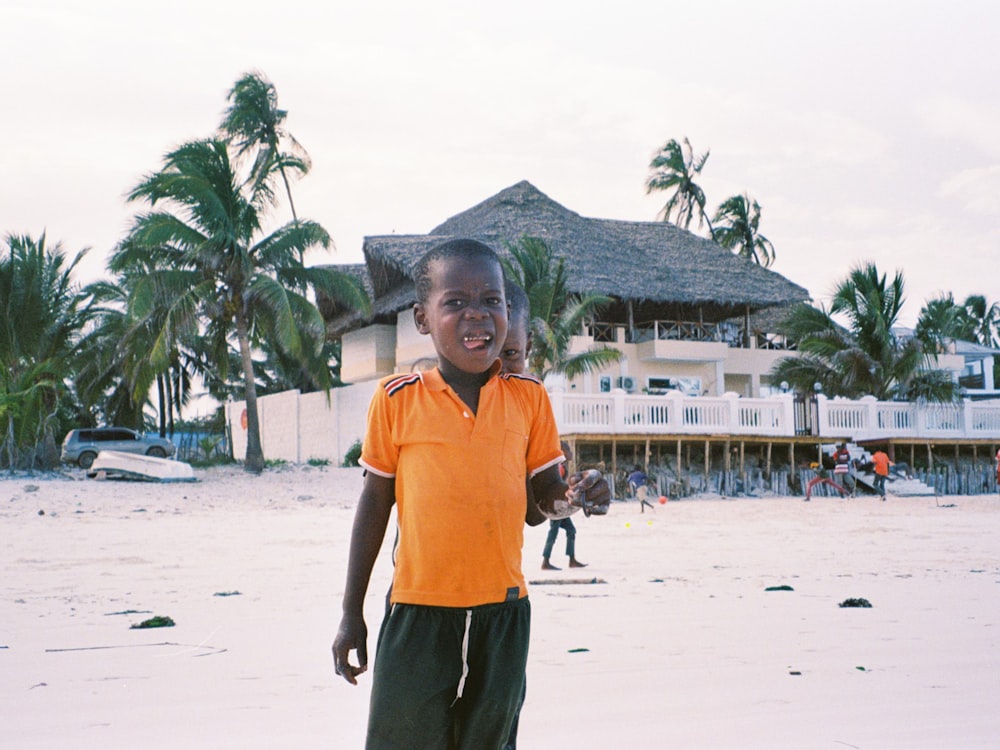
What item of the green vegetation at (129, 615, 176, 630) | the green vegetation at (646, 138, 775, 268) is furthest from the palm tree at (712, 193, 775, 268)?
the green vegetation at (129, 615, 176, 630)

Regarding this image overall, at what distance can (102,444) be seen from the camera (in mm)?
27172

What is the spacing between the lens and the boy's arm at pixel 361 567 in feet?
7.39

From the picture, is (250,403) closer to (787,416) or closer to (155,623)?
(787,416)

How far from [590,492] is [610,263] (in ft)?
86.3

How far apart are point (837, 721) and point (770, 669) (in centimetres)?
88

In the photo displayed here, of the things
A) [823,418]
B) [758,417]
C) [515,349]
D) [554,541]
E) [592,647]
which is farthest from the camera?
[823,418]

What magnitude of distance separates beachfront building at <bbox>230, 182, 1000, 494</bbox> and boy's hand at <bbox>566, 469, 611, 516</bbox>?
18.4 metres

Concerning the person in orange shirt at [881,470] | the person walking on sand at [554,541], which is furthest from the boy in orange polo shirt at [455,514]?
the person in orange shirt at [881,470]

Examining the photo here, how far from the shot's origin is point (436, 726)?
2.11 m

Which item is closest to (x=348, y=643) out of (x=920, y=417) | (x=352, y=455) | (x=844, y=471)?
(x=844, y=471)

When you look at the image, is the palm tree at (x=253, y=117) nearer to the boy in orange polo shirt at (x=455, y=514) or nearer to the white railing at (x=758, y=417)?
the white railing at (x=758, y=417)

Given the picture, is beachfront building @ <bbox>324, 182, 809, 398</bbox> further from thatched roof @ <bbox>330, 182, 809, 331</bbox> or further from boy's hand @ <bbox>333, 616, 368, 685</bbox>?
boy's hand @ <bbox>333, 616, 368, 685</bbox>

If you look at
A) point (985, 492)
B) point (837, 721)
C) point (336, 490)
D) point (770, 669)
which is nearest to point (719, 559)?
point (770, 669)

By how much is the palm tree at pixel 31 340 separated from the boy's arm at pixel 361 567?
19.6m
